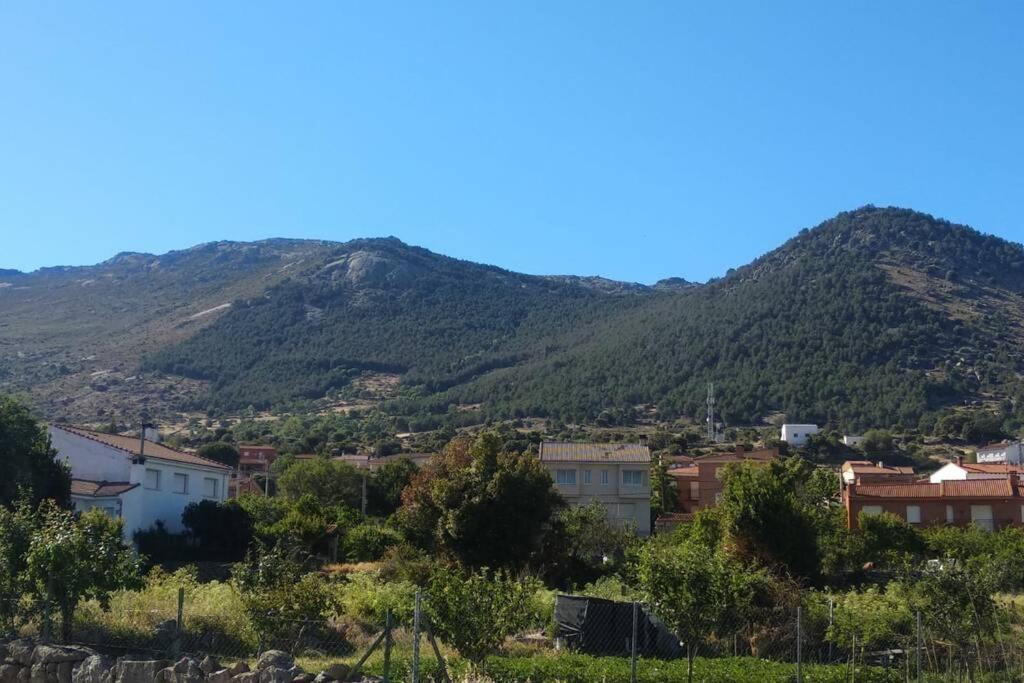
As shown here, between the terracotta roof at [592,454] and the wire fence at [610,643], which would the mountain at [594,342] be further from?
the wire fence at [610,643]

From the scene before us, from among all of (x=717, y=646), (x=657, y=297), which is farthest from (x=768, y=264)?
(x=717, y=646)

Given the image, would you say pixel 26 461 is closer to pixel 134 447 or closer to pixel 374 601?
pixel 134 447

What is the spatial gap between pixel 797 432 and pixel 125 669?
9296 cm

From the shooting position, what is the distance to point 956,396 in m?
114

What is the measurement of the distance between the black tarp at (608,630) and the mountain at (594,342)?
9564 cm

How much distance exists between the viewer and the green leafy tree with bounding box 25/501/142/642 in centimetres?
1622

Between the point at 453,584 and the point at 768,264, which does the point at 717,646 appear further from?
the point at 768,264

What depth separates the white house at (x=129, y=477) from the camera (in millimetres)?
38844

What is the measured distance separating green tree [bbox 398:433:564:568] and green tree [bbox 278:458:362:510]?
33.5m

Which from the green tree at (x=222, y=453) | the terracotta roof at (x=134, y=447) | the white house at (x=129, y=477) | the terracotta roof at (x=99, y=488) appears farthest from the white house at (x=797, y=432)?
the terracotta roof at (x=99, y=488)

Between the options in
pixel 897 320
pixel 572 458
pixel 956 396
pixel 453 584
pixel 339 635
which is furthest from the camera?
pixel 897 320

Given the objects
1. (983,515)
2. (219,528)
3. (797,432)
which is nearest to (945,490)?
(983,515)

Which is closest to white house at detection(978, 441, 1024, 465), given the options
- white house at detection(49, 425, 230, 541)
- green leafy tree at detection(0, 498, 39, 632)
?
white house at detection(49, 425, 230, 541)

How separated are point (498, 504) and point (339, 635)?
10090mm
